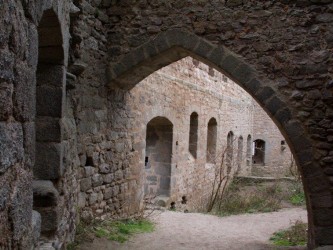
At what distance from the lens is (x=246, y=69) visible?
502 cm

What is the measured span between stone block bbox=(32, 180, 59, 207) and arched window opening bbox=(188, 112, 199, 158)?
7314 millimetres

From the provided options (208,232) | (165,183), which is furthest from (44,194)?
(165,183)

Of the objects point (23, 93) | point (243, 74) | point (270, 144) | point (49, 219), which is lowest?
point (49, 219)

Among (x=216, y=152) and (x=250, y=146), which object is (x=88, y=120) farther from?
(x=250, y=146)

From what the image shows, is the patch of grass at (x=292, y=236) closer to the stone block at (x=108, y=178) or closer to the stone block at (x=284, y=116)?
the stone block at (x=284, y=116)

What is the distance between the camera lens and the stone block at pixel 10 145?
1.43 m

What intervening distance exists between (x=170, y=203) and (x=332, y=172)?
15.1 feet

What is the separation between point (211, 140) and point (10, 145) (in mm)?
10909

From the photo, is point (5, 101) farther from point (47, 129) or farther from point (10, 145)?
point (47, 129)

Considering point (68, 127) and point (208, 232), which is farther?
point (208, 232)

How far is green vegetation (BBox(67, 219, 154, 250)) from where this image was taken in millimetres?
4754

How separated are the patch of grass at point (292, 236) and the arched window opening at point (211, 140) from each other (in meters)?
5.48

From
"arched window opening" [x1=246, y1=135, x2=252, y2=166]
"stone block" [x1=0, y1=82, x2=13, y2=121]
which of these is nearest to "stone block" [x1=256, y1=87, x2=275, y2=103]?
"stone block" [x1=0, y1=82, x2=13, y2=121]

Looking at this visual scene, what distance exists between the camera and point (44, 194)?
10.7 feet
